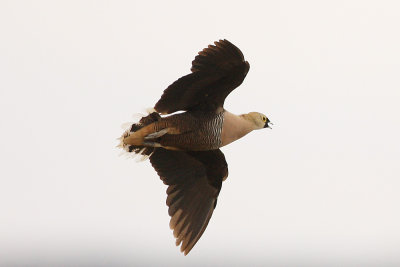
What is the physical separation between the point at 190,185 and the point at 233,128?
4.01 feet

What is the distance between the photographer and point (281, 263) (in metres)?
114

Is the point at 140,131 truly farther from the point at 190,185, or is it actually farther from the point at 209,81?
the point at 190,185

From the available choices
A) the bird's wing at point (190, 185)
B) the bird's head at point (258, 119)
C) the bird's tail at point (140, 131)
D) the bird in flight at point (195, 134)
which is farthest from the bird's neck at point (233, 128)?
the bird's tail at point (140, 131)

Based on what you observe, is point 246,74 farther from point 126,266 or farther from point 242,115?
point 126,266

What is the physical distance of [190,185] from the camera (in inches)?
607

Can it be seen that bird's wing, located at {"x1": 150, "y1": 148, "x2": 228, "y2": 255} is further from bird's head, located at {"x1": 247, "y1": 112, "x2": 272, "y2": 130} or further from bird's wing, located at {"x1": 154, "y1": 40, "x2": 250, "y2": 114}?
bird's wing, located at {"x1": 154, "y1": 40, "x2": 250, "y2": 114}

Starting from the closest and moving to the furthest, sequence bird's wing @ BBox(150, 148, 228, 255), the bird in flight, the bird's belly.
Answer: the bird in flight, the bird's belly, bird's wing @ BBox(150, 148, 228, 255)

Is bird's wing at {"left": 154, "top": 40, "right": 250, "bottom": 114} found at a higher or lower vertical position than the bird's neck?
higher

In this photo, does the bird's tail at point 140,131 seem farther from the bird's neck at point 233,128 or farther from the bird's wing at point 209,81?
the bird's neck at point 233,128

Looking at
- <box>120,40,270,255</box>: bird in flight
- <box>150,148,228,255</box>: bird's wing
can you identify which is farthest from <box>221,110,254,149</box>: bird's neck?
<box>150,148,228,255</box>: bird's wing

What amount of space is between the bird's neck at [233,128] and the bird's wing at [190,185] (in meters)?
0.54

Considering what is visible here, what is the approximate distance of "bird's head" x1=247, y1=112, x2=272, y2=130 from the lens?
15.3m

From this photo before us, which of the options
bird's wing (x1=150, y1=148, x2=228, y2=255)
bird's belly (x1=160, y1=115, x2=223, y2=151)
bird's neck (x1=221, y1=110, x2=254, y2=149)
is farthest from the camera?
bird's wing (x1=150, y1=148, x2=228, y2=255)

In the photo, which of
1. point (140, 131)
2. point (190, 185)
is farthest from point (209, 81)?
point (190, 185)
